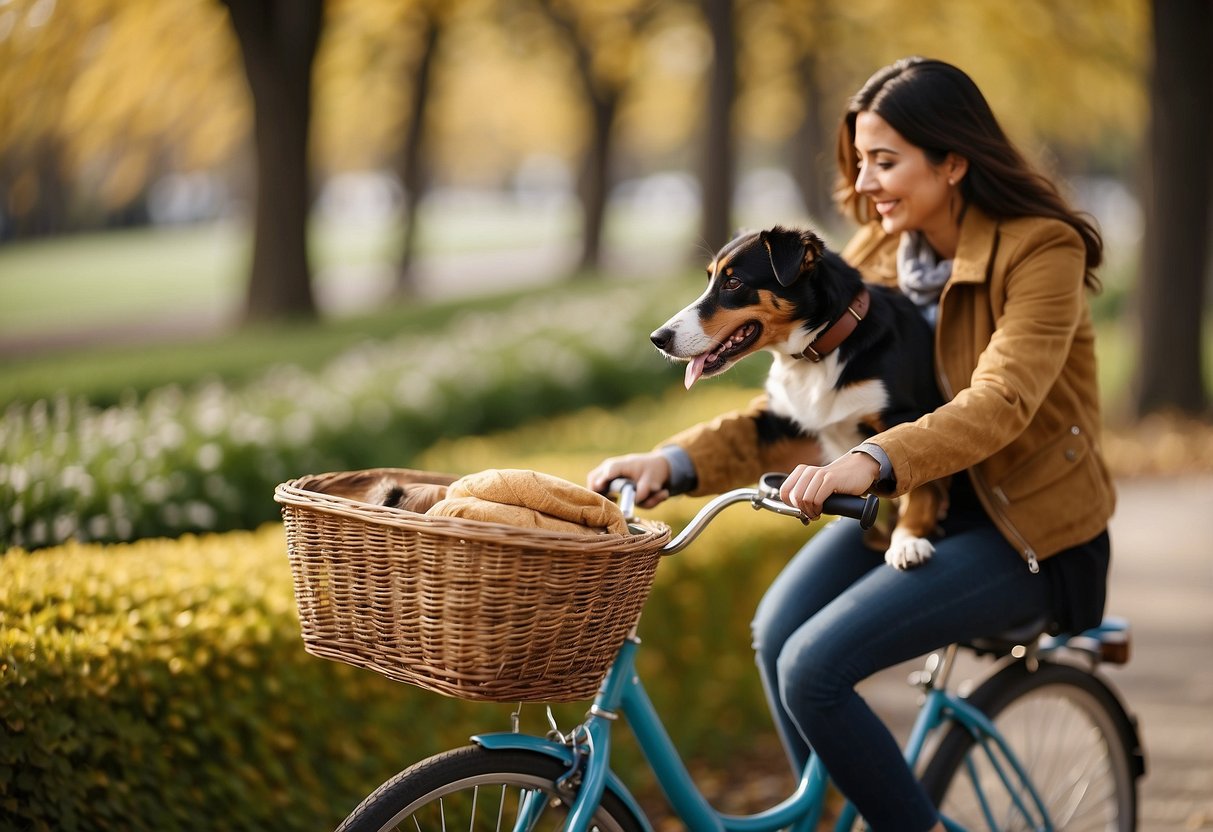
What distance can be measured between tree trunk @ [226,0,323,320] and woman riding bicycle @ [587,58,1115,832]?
10.3m

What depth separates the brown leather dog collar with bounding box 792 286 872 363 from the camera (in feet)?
9.30

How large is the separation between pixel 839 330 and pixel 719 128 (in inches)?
541

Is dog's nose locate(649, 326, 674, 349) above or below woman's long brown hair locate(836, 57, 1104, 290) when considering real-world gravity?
below

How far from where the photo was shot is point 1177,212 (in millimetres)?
11328

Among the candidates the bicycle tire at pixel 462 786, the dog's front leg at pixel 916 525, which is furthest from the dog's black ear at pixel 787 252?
the bicycle tire at pixel 462 786

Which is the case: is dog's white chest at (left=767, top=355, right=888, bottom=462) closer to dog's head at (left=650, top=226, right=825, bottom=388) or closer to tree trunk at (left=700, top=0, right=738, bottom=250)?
dog's head at (left=650, top=226, right=825, bottom=388)

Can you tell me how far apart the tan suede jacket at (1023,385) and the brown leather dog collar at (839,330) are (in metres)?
0.22

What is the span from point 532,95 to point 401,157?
11.4 metres

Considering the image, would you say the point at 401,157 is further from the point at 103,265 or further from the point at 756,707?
the point at 103,265

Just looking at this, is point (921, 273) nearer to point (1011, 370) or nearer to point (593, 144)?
point (1011, 370)

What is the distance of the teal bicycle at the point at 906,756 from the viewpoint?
2398 millimetres

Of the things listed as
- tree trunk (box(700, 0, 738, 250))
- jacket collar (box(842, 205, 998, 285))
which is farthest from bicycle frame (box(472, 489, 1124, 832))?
tree trunk (box(700, 0, 738, 250))

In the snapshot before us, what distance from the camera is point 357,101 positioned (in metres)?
25.3

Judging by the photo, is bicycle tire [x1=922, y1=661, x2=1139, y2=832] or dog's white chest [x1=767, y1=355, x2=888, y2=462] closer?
dog's white chest [x1=767, y1=355, x2=888, y2=462]
